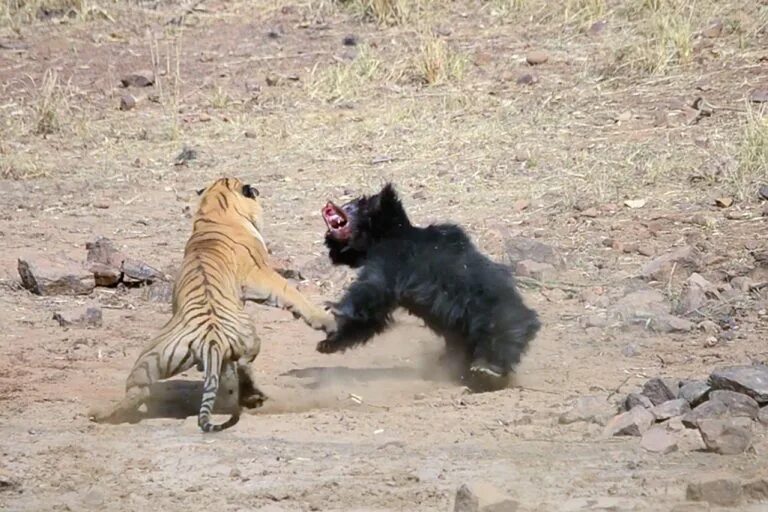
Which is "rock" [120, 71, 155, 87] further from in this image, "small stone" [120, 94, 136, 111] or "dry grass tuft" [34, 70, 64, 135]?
"dry grass tuft" [34, 70, 64, 135]

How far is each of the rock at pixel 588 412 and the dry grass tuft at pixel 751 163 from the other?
3715 millimetres

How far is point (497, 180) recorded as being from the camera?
10828 millimetres

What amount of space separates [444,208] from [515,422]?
13.4 ft

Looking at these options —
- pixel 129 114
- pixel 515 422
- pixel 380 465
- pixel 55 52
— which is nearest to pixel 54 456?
pixel 380 465

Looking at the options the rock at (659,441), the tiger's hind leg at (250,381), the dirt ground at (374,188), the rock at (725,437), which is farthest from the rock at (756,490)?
the tiger's hind leg at (250,381)

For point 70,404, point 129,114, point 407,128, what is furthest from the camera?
point 129,114

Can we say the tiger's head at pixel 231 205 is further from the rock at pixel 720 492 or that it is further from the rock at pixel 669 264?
the rock at pixel 720 492

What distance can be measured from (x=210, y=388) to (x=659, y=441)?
→ 2.01m

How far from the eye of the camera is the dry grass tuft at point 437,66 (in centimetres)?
1316

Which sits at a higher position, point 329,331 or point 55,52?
point 55,52

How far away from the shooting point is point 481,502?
17.0ft

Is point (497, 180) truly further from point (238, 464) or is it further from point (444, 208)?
point (238, 464)

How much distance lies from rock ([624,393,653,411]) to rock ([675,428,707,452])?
344 millimetres

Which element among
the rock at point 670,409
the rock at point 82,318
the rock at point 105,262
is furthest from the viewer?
the rock at point 105,262
